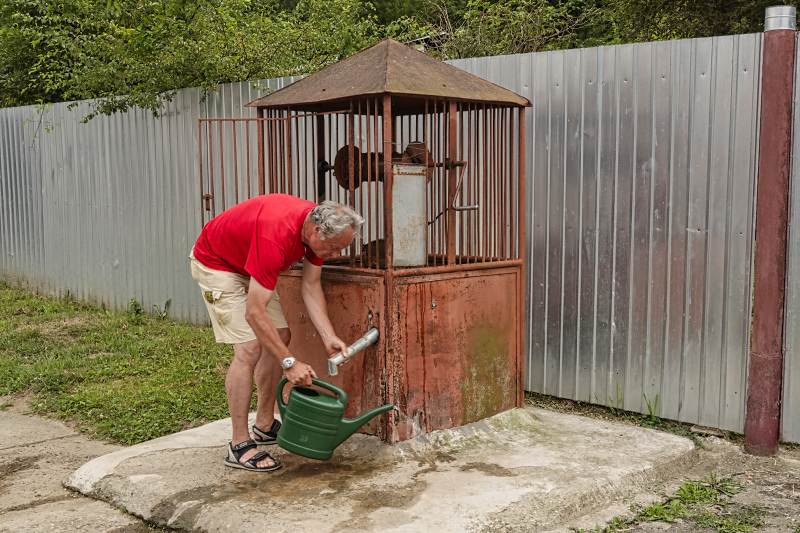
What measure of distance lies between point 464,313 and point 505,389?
0.60 metres

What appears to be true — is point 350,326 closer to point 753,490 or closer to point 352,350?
point 352,350

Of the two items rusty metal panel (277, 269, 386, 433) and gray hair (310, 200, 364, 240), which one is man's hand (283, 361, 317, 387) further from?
gray hair (310, 200, 364, 240)

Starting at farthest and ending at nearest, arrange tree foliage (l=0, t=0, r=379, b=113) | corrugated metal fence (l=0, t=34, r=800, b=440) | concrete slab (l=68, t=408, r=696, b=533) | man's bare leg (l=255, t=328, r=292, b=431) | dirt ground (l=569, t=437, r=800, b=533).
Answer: tree foliage (l=0, t=0, r=379, b=113)
corrugated metal fence (l=0, t=34, r=800, b=440)
man's bare leg (l=255, t=328, r=292, b=431)
dirt ground (l=569, t=437, r=800, b=533)
concrete slab (l=68, t=408, r=696, b=533)

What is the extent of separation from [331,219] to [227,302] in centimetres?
79

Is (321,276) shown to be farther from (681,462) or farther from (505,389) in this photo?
(681,462)

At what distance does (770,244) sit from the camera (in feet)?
14.7

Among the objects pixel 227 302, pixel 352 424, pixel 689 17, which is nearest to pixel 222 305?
pixel 227 302

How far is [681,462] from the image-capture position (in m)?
4.49

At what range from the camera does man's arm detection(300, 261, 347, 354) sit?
436 cm

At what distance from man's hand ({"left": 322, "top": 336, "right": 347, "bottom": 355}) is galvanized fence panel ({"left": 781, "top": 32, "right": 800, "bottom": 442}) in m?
2.40

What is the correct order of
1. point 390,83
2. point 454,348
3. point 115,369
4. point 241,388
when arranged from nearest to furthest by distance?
point 390,83 → point 241,388 → point 454,348 → point 115,369

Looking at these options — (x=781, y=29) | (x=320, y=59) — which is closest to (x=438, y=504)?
(x=781, y=29)

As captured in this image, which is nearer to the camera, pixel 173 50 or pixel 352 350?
pixel 352 350

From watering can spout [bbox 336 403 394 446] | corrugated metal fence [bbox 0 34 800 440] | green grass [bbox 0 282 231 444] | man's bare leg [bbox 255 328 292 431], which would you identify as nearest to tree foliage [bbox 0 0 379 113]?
green grass [bbox 0 282 231 444]
